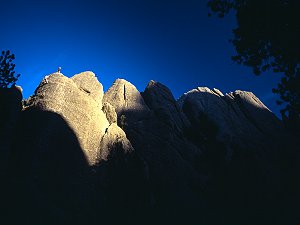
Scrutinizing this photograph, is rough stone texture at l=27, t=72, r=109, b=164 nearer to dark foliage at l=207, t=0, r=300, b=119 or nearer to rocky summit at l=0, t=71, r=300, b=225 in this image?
rocky summit at l=0, t=71, r=300, b=225

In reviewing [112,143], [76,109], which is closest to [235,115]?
[112,143]

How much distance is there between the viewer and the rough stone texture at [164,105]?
46.1 meters

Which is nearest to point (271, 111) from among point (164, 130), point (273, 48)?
point (164, 130)

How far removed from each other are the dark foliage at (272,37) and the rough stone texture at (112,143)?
18.0m

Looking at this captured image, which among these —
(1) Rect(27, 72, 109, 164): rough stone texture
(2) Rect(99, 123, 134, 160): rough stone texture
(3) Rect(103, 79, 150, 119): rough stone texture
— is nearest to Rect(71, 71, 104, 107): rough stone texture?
(3) Rect(103, 79, 150, 119): rough stone texture

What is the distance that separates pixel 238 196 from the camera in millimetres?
41344

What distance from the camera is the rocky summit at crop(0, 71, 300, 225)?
2592 centimetres

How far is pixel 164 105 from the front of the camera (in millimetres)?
51938

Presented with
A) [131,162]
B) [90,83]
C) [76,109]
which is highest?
[90,83]

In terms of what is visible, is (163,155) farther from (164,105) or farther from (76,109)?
(164,105)

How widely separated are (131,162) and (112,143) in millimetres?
3379

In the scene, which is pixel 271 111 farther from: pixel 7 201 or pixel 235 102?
pixel 7 201

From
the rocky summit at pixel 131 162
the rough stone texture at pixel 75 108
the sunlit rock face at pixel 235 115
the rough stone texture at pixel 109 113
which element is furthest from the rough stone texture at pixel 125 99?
the sunlit rock face at pixel 235 115

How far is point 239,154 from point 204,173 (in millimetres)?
10273
